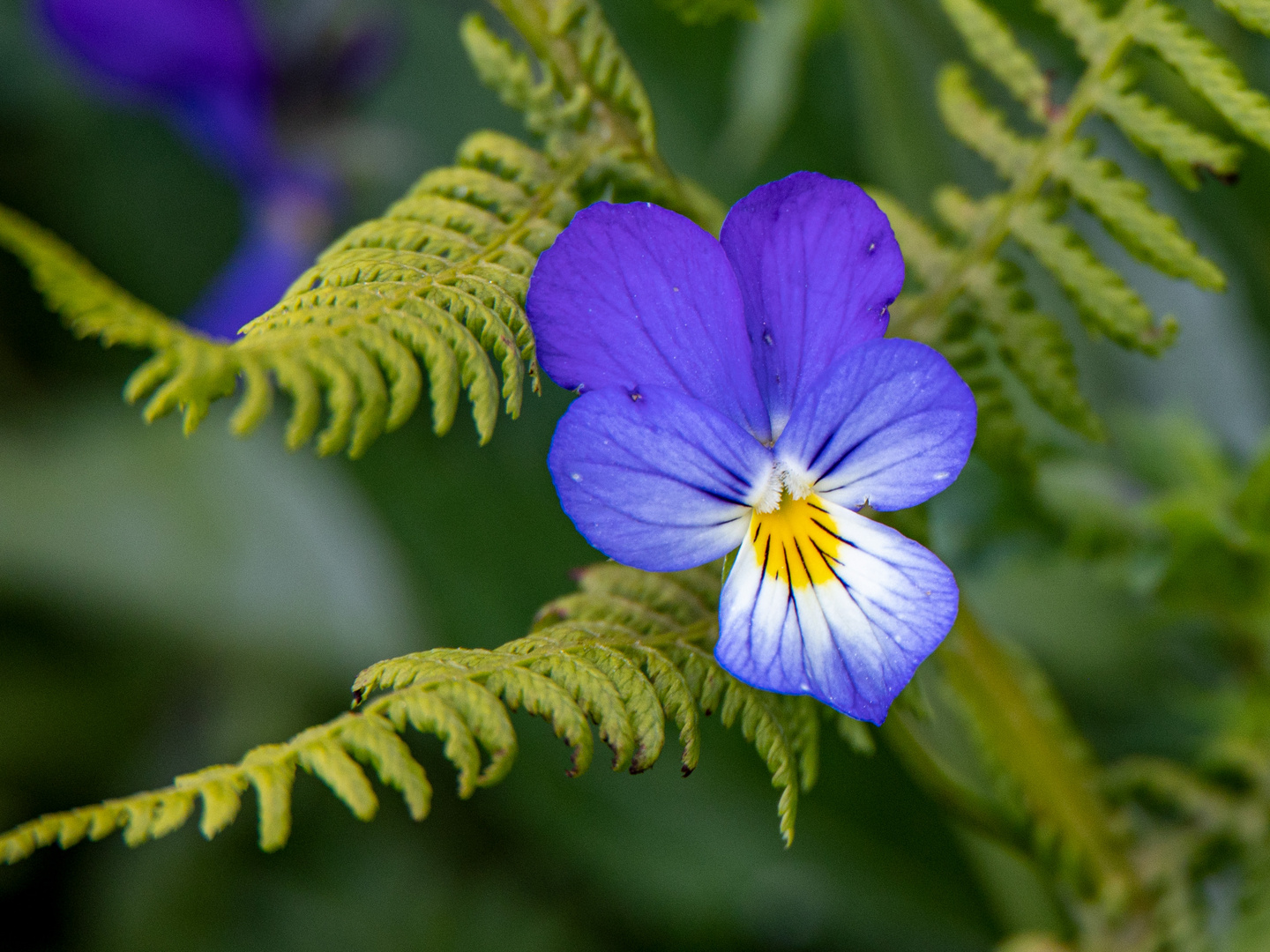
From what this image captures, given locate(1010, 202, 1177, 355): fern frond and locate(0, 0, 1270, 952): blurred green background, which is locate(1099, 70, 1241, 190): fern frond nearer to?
locate(1010, 202, 1177, 355): fern frond

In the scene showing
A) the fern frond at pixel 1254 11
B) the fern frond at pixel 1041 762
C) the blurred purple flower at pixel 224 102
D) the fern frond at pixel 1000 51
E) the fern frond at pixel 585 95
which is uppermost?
the blurred purple flower at pixel 224 102

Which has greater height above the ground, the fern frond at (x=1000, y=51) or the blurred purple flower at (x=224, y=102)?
the blurred purple flower at (x=224, y=102)

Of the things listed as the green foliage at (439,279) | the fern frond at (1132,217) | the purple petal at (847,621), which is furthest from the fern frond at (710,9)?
the purple petal at (847,621)

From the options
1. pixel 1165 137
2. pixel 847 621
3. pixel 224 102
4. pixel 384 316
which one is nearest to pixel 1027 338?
pixel 1165 137

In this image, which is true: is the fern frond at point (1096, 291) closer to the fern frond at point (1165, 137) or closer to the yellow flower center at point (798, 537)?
the fern frond at point (1165, 137)

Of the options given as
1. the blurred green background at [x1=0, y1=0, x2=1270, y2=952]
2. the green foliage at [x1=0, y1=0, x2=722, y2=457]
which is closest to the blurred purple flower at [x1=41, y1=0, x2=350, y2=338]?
the blurred green background at [x1=0, y1=0, x2=1270, y2=952]

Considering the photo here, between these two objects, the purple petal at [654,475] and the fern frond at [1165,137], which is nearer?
the purple petal at [654,475]
